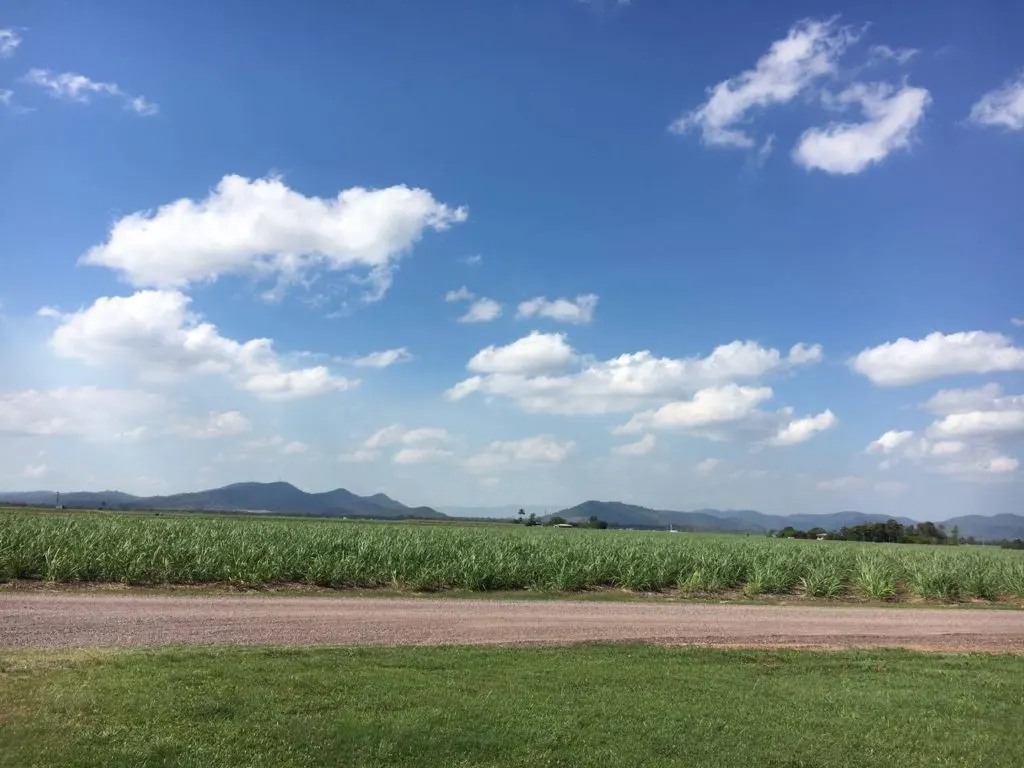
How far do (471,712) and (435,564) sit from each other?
1625 cm

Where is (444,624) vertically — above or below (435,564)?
below

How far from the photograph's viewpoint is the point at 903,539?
347 feet

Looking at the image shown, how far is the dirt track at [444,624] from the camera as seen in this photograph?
42.6 feet

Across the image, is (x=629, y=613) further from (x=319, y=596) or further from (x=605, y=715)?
(x=605, y=715)

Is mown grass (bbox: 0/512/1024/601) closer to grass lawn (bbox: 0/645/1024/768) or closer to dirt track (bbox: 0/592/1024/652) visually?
dirt track (bbox: 0/592/1024/652)

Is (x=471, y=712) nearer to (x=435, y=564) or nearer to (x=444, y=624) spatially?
(x=444, y=624)

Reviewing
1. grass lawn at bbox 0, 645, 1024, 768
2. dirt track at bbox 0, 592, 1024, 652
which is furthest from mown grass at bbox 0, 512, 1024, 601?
grass lawn at bbox 0, 645, 1024, 768

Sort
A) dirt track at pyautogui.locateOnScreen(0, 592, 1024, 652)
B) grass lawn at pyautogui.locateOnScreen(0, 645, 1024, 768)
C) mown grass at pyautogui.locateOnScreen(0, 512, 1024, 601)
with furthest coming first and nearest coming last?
mown grass at pyautogui.locateOnScreen(0, 512, 1024, 601), dirt track at pyautogui.locateOnScreen(0, 592, 1024, 652), grass lawn at pyautogui.locateOnScreen(0, 645, 1024, 768)

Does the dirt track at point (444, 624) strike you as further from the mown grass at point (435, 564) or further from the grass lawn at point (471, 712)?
the mown grass at point (435, 564)

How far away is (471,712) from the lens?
7.94 meters

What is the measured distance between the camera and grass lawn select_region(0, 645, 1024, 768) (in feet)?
21.9

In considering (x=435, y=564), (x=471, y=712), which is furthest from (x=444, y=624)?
(x=435, y=564)

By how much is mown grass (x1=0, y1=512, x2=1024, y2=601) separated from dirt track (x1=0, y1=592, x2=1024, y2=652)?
2890mm

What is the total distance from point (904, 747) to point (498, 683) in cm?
449
